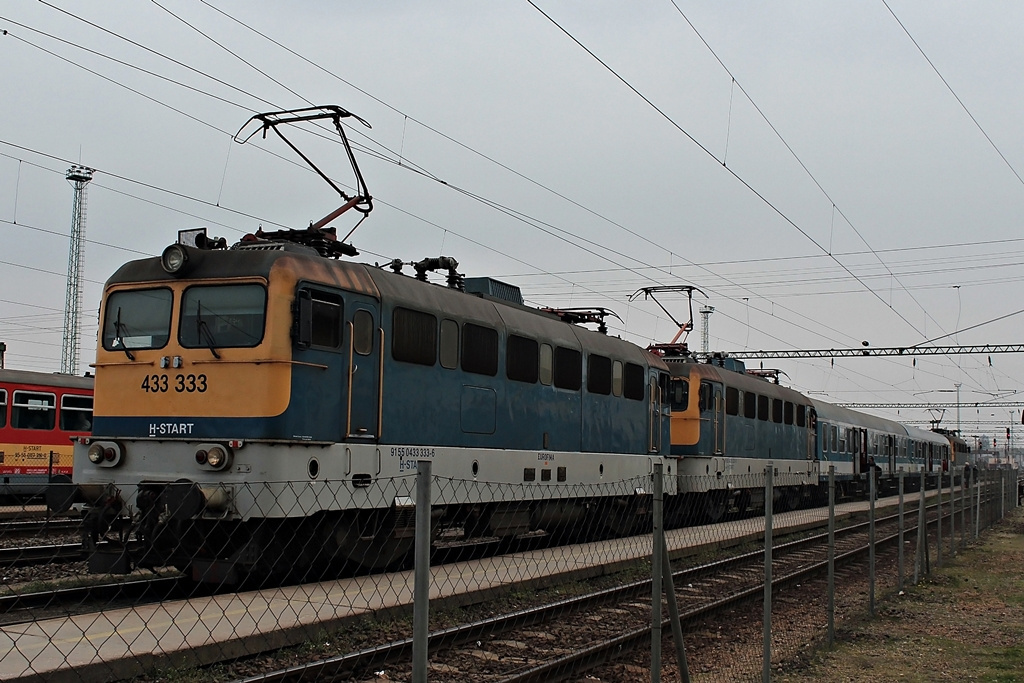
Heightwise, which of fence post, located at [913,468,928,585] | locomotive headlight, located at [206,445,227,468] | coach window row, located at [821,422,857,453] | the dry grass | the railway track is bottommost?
the dry grass

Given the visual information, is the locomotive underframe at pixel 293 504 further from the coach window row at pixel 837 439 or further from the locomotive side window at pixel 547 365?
the coach window row at pixel 837 439

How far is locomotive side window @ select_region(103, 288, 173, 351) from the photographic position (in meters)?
10.9

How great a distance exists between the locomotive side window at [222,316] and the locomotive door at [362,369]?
0.62 metres

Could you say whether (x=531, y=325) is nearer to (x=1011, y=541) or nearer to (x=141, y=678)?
(x=141, y=678)

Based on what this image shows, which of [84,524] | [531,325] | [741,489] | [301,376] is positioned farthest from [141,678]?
[741,489]

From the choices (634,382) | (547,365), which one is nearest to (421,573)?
(547,365)

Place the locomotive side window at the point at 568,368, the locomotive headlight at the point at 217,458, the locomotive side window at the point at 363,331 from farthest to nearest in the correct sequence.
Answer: the locomotive side window at the point at 568,368 → the locomotive side window at the point at 363,331 → the locomotive headlight at the point at 217,458

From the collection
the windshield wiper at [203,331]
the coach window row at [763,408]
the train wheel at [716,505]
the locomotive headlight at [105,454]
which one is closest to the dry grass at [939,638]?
the windshield wiper at [203,331]

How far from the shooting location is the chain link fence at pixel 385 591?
23.2ft

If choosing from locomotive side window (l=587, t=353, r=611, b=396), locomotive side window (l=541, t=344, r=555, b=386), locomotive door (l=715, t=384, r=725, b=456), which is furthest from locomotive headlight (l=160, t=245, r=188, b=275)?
locomotive door (l=715, t=384, r=725, b=456)

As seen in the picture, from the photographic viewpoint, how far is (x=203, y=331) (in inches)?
420

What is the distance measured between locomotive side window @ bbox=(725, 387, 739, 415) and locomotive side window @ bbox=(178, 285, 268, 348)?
48.4ft

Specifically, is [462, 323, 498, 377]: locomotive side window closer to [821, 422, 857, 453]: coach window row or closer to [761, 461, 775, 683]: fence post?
[761, 461, 775, 683]: fence post

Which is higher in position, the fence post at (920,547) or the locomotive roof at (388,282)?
the locomotive roof at (388,282)
